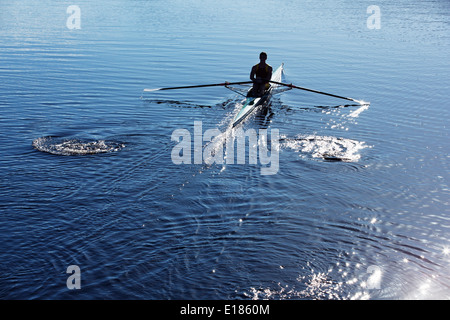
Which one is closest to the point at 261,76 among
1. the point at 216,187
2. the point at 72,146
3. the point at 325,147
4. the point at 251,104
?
the point at 251,104

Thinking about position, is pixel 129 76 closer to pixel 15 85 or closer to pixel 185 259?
pixel 15 85

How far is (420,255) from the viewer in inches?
430

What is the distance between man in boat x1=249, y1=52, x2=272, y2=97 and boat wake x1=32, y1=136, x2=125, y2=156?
8.91 metres

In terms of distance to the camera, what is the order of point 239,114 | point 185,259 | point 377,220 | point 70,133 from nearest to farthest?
1. point 185,259
2. point 377,220
3. point 70,133
4. point 239,114

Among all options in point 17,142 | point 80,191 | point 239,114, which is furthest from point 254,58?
point 80,191

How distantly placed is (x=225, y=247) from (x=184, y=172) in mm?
4554

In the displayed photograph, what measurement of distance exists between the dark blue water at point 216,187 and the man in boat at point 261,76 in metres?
1.29

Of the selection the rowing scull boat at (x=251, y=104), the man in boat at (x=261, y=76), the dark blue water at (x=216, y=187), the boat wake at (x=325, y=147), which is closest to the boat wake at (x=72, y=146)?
the dark blue water at (x=216, y=187)

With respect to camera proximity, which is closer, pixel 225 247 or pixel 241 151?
pixel 225 247

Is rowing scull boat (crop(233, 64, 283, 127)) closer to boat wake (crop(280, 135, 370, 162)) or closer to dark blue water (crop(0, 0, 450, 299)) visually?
dark blue water (crop(0, 0, 450, 299))

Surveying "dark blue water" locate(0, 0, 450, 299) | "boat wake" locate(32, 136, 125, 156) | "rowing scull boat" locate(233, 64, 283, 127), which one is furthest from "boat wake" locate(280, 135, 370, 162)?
"boat wake" locate(32, 136, 125, 156)

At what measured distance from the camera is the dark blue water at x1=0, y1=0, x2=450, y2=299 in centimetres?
979

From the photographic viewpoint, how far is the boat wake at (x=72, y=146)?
16.0 meters

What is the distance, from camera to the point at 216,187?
14.0m
